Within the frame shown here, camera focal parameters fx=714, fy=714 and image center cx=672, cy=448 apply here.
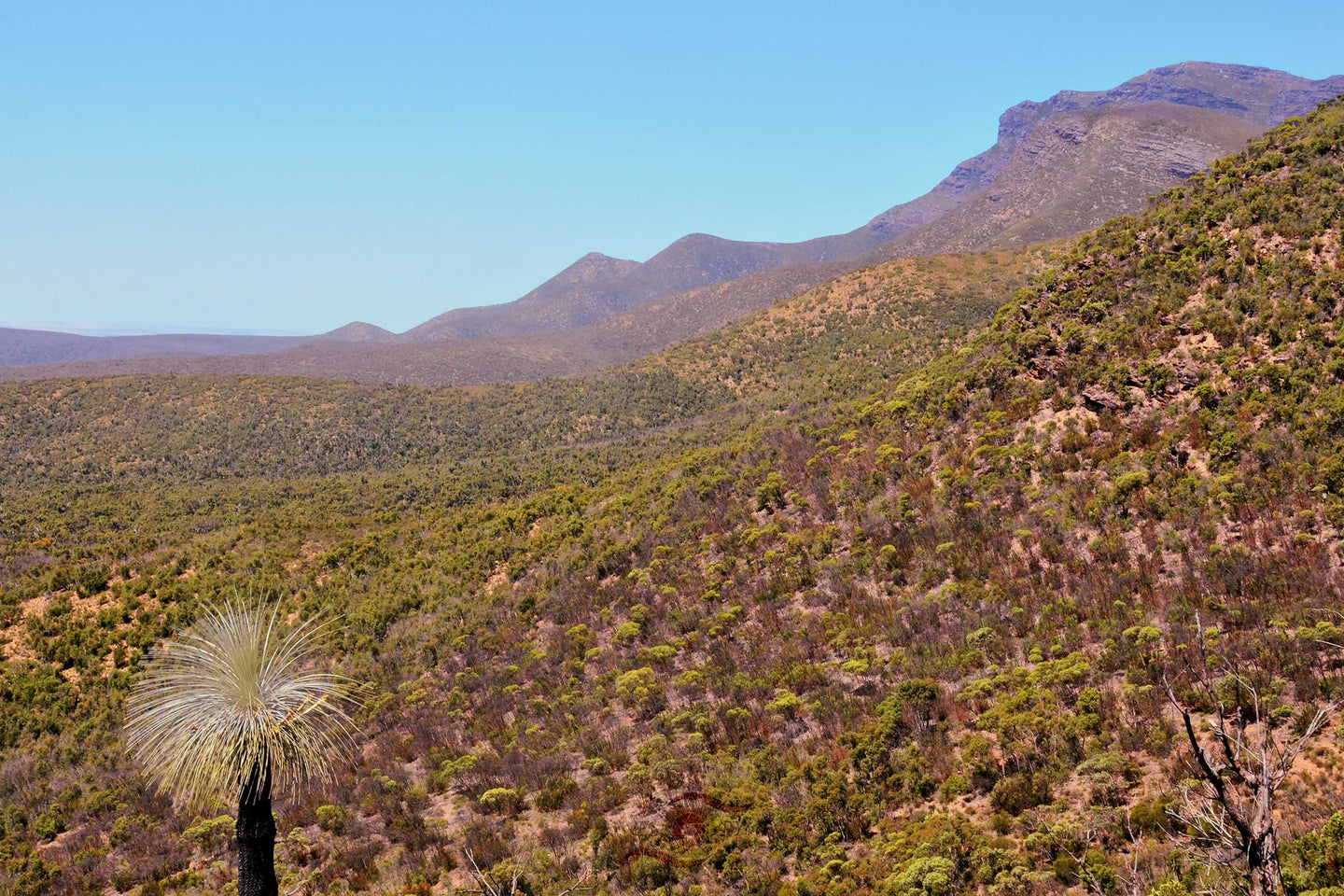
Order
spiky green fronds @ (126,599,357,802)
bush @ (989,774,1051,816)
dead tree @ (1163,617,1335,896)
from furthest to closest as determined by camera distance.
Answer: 1. bush @ (989,774,1051,816)
2. spiky green fronds @ (126,599,357,802)
3. dead tree @ (1163,617,1335,896)

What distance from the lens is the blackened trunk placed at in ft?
26.7

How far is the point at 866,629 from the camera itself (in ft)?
47.2

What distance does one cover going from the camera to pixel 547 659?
18.2 meters

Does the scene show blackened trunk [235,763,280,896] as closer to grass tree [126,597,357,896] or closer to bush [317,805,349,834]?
grass tree [126,597,357,896]

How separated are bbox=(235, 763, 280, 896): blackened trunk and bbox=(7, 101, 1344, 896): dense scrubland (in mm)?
2519

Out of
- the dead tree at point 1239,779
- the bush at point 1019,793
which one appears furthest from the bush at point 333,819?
the dead tree at point 1239,779

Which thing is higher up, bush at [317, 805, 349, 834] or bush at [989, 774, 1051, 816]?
bush at [989, 774, 1051, 816]

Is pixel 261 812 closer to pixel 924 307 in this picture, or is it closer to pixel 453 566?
pixel 453 566

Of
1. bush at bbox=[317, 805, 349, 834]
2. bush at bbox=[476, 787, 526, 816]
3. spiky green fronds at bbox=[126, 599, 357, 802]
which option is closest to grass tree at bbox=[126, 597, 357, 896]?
spiky green fronds at bbox=[126, 599, 357, 802]

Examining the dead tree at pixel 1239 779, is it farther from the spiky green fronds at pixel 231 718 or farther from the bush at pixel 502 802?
the bush at pixel 502 802

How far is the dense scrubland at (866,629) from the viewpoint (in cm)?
883

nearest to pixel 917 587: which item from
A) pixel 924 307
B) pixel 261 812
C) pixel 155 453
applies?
pixel 261 812

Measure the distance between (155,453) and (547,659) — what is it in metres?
50.6

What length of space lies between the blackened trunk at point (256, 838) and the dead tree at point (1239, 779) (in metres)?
8.87
